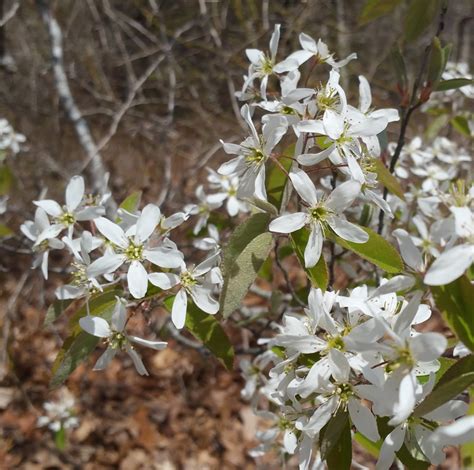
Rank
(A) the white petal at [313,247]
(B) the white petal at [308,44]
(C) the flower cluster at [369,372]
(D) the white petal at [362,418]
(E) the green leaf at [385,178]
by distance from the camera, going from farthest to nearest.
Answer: (B) the white petal at [308,44] < (E) the green leaf at [385,178] < (A) the white petal at [313,247] < (D) the white petal at [362,418] < (C) the flower cluster at [369,372]

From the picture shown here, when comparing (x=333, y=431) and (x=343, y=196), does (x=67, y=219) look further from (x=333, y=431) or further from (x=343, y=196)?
(x=333, y=431)

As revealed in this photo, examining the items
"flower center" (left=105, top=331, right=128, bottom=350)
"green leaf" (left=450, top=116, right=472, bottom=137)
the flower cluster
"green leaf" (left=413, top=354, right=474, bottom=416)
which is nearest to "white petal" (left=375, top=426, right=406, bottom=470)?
the flower cluster

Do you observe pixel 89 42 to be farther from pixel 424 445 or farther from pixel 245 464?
pixel 424 445

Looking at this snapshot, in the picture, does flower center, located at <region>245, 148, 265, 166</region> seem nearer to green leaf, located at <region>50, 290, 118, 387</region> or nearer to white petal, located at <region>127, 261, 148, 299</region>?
white petal, located at <region>127, 261, 148, 299</region>

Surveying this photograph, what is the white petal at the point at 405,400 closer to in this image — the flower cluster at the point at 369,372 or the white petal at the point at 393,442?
the flower cluster at the point at 369,372

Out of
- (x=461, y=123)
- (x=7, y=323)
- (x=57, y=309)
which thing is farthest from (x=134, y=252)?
(x=7, y=323)

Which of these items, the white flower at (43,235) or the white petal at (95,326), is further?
the white flower at (43,235)

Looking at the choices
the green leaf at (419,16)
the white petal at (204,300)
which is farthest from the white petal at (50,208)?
the green leaf at (419,16)
